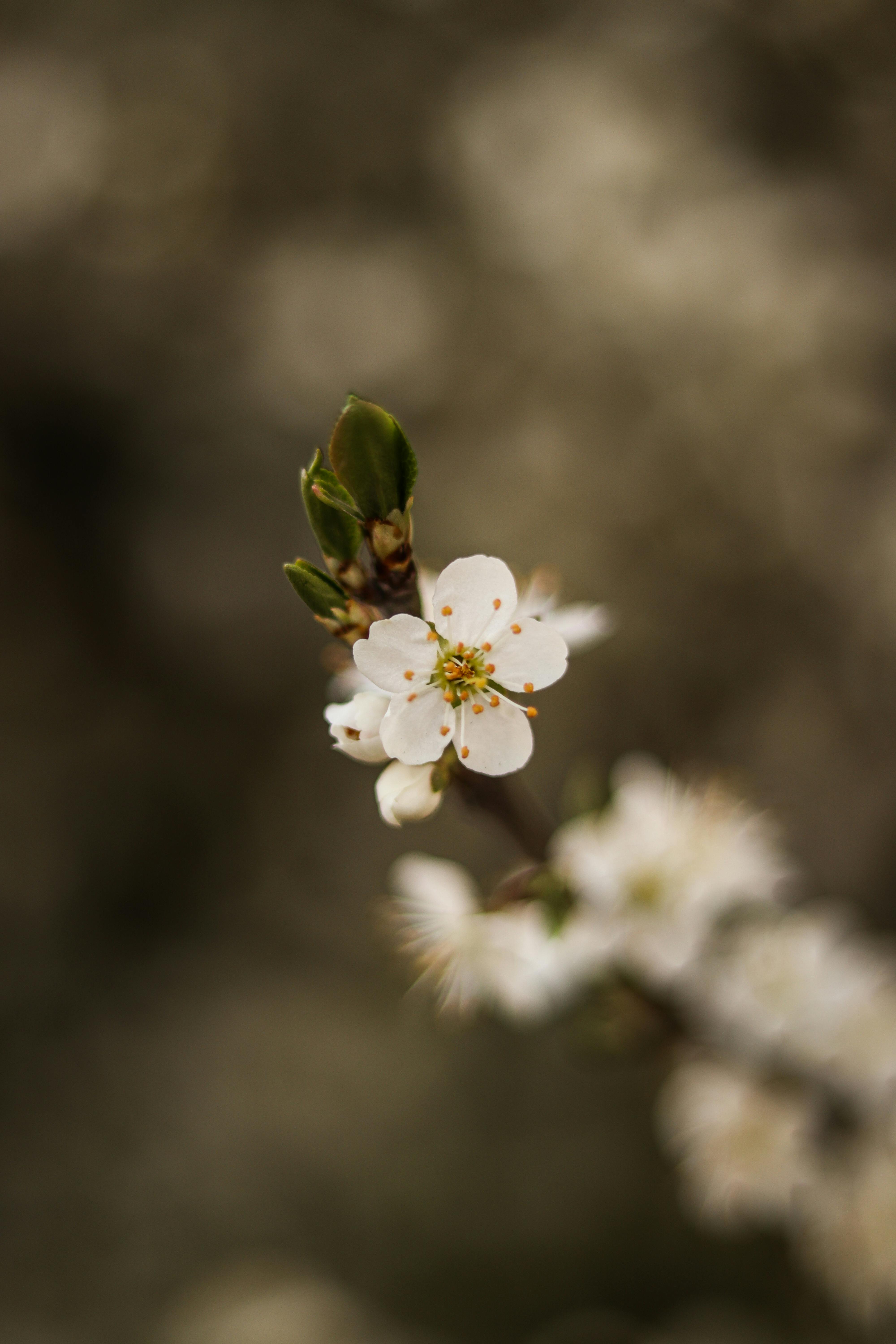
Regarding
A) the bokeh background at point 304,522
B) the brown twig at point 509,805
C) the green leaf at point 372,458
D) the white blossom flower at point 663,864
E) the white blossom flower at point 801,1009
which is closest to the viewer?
the green leaf at point 372,458

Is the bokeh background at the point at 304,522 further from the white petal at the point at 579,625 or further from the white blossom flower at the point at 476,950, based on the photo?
the white petal at the point at 579,625

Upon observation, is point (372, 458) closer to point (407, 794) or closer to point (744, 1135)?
point (407, 794)

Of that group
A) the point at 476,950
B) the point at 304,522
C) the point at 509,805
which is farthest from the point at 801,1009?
the point at 304,522

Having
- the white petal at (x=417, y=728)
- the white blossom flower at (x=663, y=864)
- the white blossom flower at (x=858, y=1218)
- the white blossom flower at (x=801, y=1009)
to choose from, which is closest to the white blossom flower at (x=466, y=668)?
the white petal at (x=417, y=728)

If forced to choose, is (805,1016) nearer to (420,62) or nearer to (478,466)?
(478,466)

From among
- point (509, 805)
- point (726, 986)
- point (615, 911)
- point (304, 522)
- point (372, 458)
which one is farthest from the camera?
point (304, 522)

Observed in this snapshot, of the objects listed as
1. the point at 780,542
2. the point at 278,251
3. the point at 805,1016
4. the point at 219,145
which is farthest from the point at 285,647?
the point at 805,1016
